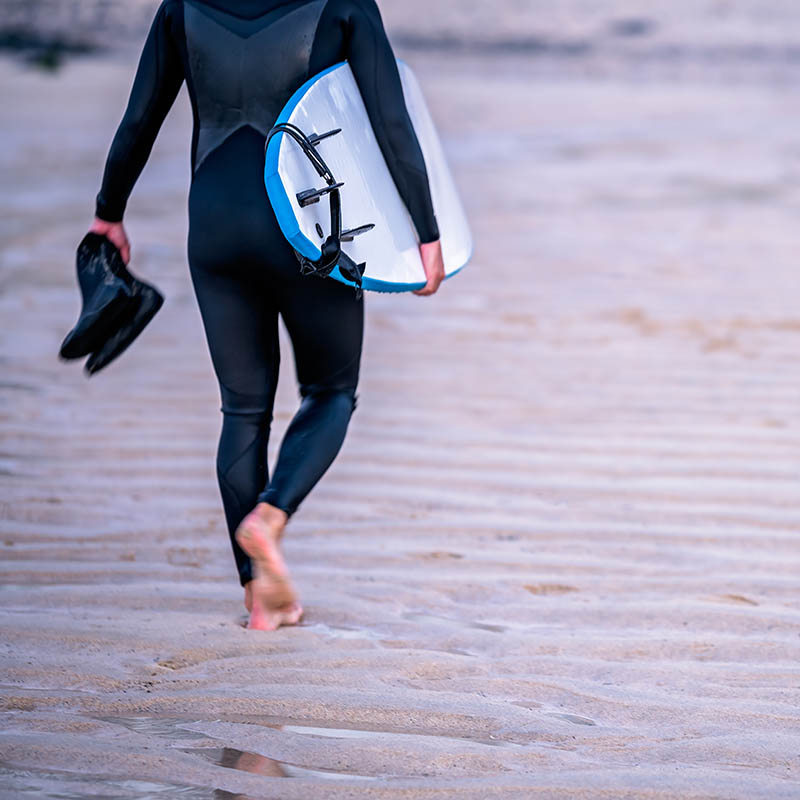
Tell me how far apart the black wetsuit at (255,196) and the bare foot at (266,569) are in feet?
0.18

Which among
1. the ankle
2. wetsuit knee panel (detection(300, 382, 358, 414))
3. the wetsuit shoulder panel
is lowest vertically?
the ankle

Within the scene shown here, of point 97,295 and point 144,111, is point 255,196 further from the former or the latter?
point 97,295

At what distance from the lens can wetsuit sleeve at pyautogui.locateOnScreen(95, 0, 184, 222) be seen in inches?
119

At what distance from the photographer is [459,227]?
3568 millimetres

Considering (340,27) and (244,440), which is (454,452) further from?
(340,27)

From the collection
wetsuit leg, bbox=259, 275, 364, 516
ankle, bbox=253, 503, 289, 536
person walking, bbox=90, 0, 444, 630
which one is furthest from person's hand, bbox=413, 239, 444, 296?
ankle, bbox=253, 503, 289, 536

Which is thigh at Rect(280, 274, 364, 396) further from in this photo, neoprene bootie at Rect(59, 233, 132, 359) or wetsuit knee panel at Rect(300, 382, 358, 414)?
neoprene bootie at Rect(59, 233, 132, 359)

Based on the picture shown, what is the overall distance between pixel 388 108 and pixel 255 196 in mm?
361

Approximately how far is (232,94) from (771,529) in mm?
1996

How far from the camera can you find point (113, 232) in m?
3.25

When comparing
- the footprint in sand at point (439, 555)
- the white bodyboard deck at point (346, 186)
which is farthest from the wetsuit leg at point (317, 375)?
the footprint in sand at point (439, 555)

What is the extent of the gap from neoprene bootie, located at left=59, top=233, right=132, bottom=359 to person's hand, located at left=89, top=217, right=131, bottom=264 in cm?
1

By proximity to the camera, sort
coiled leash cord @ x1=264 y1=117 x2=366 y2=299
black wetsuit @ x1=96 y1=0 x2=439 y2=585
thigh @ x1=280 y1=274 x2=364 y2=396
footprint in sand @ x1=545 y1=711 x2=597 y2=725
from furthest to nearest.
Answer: thigh @ x1=280 y1=274 x2=364 y2=396
black wetsuit @ x1=96 y1=0 x2=439 y2=585
coiled leash cord @ x1=264 y1=117 x2=366 y2=299
footprint in sand @ x1=545 y1=711 x2=597 y2=725

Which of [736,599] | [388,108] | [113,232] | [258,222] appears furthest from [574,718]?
[113,232]
